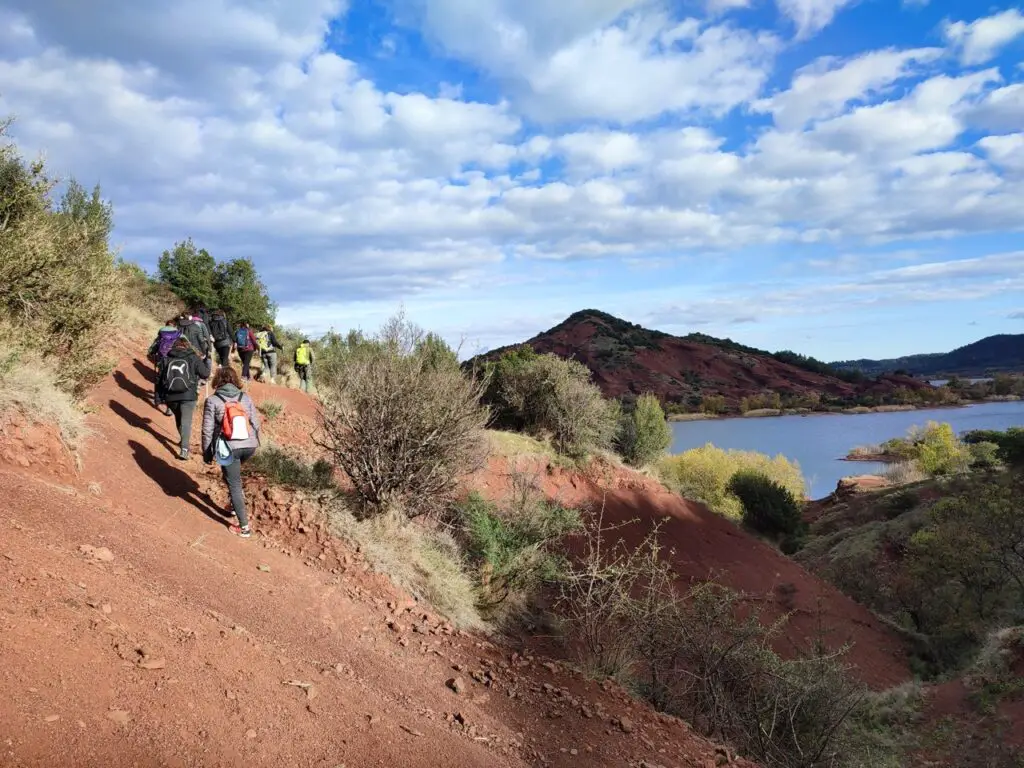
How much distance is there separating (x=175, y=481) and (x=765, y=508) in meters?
31.7

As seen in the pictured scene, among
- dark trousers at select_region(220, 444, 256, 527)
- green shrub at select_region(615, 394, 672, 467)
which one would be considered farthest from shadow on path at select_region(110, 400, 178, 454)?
green shrub at select_region(615, 394, 672, 467)

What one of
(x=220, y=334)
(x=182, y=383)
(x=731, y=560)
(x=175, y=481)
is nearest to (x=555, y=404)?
(x=731, y=560)

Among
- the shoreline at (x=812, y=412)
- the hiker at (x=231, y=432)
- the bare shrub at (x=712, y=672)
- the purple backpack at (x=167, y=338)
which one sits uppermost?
the purple backpack at (x=167, y=338)

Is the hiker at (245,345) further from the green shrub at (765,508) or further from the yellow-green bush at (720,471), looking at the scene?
the green shrub at (765,508)

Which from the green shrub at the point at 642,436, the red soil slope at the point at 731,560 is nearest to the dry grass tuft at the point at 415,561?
the red soil slope at the point at 731,560

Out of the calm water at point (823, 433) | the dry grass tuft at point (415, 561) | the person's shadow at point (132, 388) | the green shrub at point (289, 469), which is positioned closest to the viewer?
the dry grass tuft at point (415, 561)

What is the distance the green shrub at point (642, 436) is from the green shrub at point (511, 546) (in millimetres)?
18617

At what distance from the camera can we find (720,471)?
42812mm

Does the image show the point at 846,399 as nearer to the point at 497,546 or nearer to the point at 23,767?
the point at 497,546

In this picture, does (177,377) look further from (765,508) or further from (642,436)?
(765,508)

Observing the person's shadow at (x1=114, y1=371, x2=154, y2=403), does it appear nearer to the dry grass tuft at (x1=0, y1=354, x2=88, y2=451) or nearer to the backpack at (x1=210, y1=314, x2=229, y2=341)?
the backpack at (x1=210, y1=314, x2=229, y2=341)

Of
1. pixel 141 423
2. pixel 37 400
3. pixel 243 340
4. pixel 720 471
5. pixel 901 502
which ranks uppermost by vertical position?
pixel 243 340

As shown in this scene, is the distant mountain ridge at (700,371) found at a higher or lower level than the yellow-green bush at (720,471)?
higher

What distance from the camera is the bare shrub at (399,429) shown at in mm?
8484
